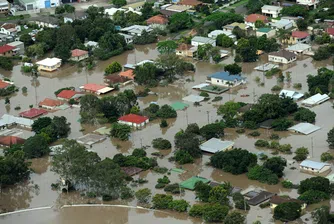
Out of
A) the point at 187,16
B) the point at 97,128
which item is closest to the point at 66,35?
the point at 187,16

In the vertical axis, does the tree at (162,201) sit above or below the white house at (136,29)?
above

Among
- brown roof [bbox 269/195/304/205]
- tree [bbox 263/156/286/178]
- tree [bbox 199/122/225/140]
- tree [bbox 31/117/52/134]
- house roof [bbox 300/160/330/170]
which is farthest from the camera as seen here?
tree [bbox 31/117/52/134]

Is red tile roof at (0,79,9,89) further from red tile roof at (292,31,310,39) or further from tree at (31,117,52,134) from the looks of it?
red tile roof at (292,31,310,39)

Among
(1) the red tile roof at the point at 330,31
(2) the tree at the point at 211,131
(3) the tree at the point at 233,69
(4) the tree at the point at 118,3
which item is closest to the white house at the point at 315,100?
(3) the tree at the point at 233,69

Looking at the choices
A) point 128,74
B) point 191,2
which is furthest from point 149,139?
point 191,2

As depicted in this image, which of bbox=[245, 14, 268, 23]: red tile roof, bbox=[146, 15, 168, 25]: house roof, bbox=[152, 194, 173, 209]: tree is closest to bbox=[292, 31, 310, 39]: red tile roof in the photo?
bbox=[245, 14, 268, 23]: red tile roof

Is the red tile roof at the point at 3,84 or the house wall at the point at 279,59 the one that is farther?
the house wall at the point at 279,59

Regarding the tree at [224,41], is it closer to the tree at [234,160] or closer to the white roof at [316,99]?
the white roof at [316,99]
